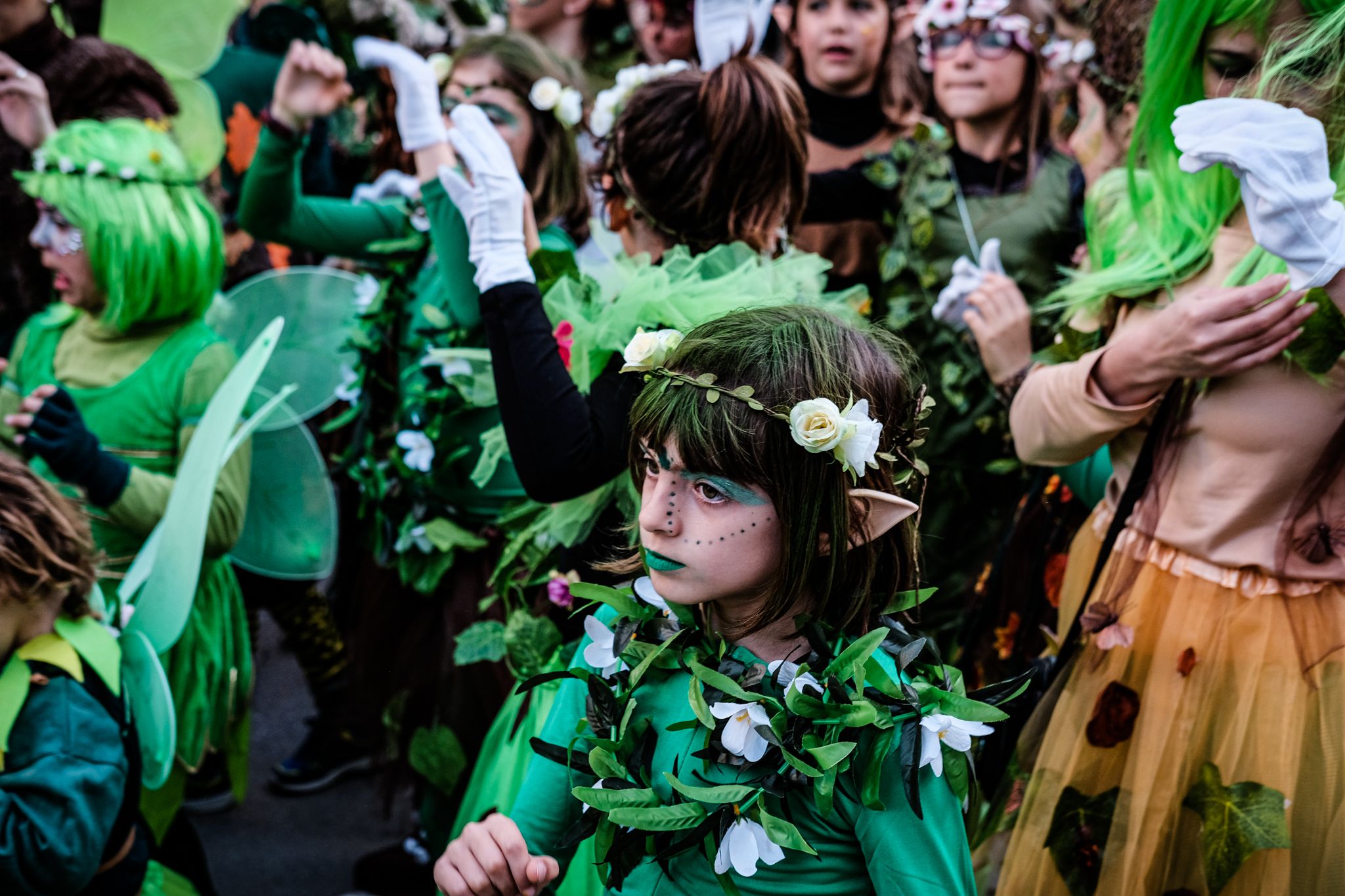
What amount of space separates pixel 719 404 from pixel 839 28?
2.28 meters

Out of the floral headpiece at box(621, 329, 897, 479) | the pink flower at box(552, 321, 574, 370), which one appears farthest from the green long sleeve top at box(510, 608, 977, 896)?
the pink flower at box(552, 321, 574, 370)

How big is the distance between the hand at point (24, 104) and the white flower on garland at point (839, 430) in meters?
3.01

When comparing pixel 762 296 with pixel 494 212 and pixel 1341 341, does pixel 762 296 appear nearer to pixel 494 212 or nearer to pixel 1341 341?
A: pixel 494 212

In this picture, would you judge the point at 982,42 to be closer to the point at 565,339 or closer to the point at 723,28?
the point at 723,28

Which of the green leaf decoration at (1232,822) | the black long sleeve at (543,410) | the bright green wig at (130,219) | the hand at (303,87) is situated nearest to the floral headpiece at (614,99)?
the black long sleeve at (543,410)

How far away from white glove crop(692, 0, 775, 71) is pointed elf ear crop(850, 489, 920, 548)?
118cm

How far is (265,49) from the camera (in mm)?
4914

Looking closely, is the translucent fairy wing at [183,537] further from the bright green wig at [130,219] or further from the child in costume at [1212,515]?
the child in costume at [1212,515]

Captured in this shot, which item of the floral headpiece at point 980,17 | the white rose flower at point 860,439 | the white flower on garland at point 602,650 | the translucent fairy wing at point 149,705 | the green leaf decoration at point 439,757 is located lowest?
the green leaf decoration at point 439,757

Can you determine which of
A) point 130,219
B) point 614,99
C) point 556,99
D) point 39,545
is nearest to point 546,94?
point 556,99

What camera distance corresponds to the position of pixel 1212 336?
5.58ft

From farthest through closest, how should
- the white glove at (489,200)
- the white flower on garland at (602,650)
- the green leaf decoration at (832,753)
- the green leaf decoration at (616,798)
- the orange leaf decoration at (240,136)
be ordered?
1. the orange leaf decoration at (240,136)
2. the white glove at (489,200)
3. the white flower on garland at (602,650)
4. the green leaf decoration at (616,798)
5. the green leaf decoration at (832,753)

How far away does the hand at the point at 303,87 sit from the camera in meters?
3.16

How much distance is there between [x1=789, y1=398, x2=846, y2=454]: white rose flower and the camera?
1.33 meters
